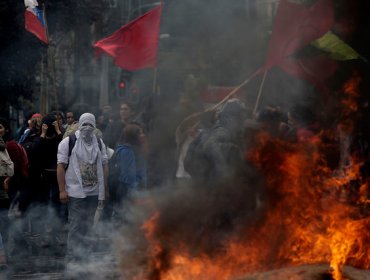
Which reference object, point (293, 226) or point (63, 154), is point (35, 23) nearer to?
point (63, 154)

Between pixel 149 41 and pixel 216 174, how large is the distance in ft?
15.4

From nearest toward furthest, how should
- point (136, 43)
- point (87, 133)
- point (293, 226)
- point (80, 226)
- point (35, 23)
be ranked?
point (293, 226)
point (80, 226)
point (87, 133)
point (136, 43)
point (35, 23)

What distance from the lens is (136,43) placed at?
40.2 ft

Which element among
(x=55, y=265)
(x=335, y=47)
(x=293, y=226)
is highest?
(x=335, y=47)

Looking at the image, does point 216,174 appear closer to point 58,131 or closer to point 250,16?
point 250,16

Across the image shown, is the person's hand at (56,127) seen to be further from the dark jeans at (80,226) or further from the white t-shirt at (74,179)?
the dark jeans at (80,226)

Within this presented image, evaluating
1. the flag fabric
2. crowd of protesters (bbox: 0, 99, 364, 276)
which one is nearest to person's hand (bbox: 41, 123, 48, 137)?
crowd of protesters (bbox: 0, 99, 364, 276)

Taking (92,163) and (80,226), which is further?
(92,163)

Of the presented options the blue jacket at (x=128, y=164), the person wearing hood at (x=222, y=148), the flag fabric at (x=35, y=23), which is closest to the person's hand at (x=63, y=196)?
the blue jacket at (x=128, y=164)

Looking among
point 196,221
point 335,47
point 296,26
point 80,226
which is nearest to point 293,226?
point 196,221

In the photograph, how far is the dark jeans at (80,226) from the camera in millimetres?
9367

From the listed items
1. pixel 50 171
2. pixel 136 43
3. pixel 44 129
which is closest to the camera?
pixel 44 129

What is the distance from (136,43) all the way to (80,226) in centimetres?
383

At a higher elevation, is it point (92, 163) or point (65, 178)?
point (92, 163)
